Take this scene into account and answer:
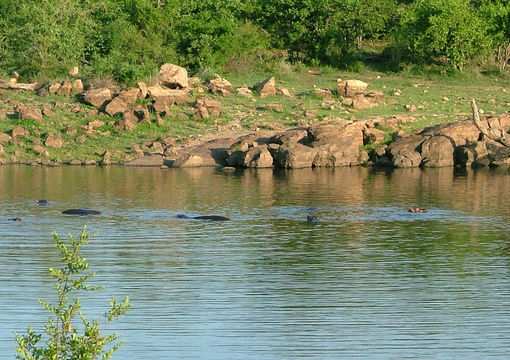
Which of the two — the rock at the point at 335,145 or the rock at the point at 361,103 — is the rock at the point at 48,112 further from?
the rock at the point at 361,103

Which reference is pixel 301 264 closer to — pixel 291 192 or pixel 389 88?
pixel 291 192

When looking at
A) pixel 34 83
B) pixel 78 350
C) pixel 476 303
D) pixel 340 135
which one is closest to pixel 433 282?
pixel 476 303

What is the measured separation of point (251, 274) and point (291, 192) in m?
10.6

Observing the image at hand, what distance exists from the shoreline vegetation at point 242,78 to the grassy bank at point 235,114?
0.17ft

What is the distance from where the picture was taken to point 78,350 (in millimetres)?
8977

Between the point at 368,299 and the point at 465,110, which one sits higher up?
the point at 465,110

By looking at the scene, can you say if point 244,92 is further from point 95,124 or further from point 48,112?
point 48,112

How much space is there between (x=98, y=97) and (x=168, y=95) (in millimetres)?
2271

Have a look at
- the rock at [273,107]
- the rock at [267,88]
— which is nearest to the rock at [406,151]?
the rock at [273,107]

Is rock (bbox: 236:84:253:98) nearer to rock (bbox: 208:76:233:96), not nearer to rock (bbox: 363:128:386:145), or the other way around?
rock (bbox: 208:76:233:96)

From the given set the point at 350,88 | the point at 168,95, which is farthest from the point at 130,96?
the point at 350,88

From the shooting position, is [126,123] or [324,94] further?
[324,94]

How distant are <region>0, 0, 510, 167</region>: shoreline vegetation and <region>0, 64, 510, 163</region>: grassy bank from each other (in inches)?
2.1

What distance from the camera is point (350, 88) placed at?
38.8m
